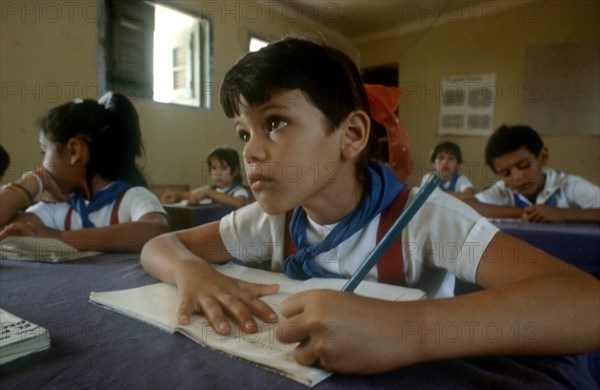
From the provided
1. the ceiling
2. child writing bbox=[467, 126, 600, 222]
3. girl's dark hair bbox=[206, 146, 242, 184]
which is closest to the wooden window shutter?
girl's dark hair bbox=[206, 146, 242, 184]

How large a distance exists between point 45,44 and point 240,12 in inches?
71.7

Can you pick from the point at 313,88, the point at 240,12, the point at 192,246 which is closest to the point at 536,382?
the point at 313,88

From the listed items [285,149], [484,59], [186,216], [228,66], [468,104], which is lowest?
[186,216]

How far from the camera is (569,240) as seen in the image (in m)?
1.27

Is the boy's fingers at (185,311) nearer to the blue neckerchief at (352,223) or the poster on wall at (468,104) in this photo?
the blue neckerchief at (352,223)

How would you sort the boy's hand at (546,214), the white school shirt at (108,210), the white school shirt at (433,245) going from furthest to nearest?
the boy's hand at (546,214) < the white school shirt at (108,210) < the white school shirt at (433,245)

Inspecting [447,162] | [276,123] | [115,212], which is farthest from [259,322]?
[447,162]

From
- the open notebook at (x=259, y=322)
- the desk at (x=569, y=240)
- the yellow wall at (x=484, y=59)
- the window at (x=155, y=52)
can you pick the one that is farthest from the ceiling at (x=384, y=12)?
the open notebook at (x=259, y=322)

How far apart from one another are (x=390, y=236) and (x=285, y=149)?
198 mm

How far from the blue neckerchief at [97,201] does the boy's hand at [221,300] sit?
0.74m

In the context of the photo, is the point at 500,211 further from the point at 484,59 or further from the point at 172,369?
the point at 484,59

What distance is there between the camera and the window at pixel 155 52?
9.55ft

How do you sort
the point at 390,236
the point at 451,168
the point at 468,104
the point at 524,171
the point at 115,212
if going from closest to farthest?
the point at 390,236 < the point at 115,212 < the point at 524,171 < the point at 451,168 < the point at 468,104

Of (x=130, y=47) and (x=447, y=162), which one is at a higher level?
(x=130, y=47)
